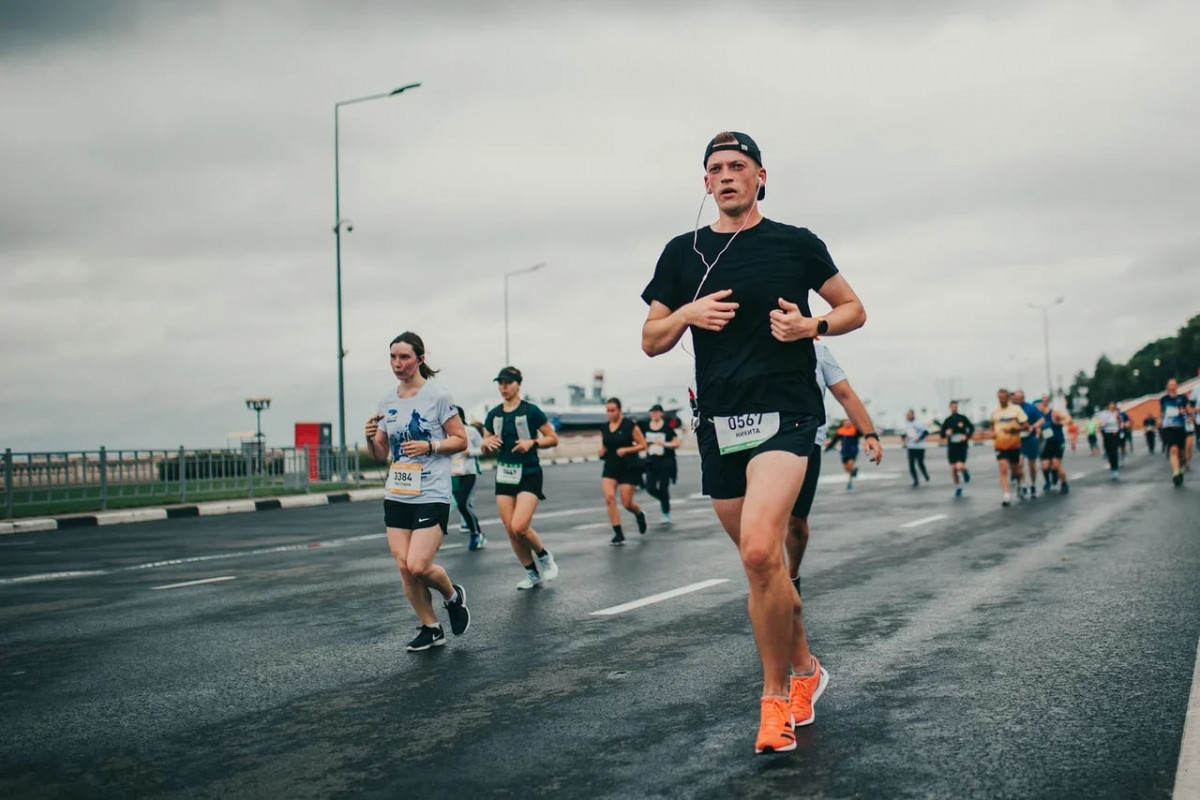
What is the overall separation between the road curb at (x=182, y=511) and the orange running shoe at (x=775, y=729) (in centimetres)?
1784

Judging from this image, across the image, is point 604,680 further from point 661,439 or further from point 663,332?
point 661,439

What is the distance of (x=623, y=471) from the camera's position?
1427cm

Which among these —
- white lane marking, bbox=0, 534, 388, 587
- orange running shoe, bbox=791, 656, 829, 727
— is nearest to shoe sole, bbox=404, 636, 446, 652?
orange running shoe, bbox=791, 656, 829, 727

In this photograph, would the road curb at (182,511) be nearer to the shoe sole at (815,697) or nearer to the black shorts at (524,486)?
the black shorts at (524,486)

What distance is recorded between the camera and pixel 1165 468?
28.5 m

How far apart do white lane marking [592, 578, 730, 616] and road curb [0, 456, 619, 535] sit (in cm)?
1414

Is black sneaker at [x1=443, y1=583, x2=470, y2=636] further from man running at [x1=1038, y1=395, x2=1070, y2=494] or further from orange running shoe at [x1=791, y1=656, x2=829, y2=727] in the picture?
man running at [x1=1038, y1=395, x2=1070, y2=494]

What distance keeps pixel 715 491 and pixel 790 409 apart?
0.43 meters

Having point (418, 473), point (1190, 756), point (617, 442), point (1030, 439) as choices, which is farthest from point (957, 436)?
point (1190, 756)

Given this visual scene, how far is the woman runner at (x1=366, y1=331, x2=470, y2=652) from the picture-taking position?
6.64 meters

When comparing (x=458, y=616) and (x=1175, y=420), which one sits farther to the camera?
(x=1175, y=420)

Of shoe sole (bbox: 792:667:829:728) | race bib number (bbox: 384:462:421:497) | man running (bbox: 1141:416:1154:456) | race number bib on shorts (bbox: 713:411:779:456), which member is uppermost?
race number bib on shorts (bbox: 713:411:779:456)

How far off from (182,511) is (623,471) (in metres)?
11.9

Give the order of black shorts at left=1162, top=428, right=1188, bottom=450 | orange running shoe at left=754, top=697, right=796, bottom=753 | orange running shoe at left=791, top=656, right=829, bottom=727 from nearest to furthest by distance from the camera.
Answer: orange running shoe at left=754, top=697, right=796, bottom=753 < orange running shoe at left=791, top=656, right=829, bottom=727 < black shorts at left=1162, top=428, right=1188, bottom=450
